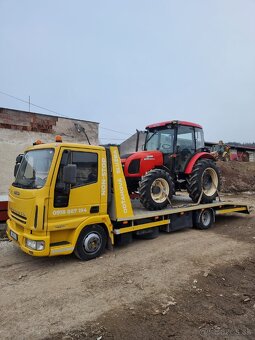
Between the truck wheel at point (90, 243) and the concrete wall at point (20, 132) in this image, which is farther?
the concrete wall at point (20, 132)

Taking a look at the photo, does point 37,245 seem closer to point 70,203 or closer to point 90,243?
point 70,203

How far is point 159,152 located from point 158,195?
1.34 m

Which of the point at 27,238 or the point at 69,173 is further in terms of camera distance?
the point at 27,238

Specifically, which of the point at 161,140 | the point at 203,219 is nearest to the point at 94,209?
the point at 161,140

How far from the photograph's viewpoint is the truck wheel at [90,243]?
5.38 meters

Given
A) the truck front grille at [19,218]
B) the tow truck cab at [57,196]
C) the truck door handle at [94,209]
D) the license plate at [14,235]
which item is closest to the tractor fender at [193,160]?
the tow truck cab at [57,196]

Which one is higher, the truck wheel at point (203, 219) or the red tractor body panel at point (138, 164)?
the red tractor body panel at point (138, 164)

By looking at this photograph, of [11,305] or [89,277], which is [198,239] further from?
[11,305]

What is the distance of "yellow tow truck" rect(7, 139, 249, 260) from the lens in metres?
4.89

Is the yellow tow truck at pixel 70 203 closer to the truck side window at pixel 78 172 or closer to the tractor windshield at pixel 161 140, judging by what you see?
the truck side window at pixel 78 172

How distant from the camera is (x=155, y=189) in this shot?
7.04 meters

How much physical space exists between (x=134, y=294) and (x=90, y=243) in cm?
161

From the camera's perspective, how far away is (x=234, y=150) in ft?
123

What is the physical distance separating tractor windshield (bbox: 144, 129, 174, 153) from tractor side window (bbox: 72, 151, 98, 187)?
294 cm
